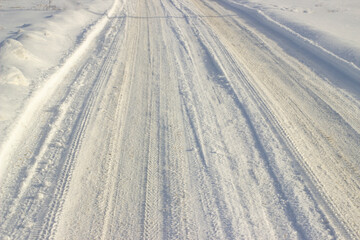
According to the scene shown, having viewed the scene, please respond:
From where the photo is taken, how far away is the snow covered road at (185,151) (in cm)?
425

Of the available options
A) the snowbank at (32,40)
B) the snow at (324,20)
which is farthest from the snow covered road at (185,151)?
the snow at (324,20)

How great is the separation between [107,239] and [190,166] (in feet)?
6.52

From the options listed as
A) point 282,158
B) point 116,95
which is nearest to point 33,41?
point 116,95

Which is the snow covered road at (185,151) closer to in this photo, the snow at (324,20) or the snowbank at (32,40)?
the snowbank at (32,40)

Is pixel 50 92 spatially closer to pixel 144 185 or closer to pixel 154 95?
pixel 154 95

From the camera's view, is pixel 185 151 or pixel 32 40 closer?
pixel 185 151

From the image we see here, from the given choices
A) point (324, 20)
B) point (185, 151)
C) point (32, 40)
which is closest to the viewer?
point (185, 151)

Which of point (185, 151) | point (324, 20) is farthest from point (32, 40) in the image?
point (324, 20)

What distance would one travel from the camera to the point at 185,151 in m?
5.61

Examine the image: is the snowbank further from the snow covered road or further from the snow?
the snow

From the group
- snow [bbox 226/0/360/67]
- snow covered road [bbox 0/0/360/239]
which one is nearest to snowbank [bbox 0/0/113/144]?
snow covered road [bbox 0/0/360/239]

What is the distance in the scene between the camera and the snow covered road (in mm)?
4254

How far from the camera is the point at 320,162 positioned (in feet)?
17.8

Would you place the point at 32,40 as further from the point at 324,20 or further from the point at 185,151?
the point at 324,20
